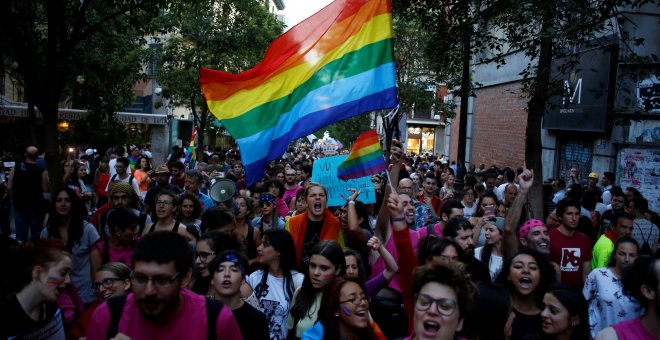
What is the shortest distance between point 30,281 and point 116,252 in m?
2.20

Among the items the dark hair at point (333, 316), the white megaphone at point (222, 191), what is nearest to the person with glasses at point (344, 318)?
the dark hair at point (333, 316)

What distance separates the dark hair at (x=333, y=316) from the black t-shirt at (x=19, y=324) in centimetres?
154

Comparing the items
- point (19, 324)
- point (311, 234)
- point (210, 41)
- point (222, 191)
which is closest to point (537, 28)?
point (222, 191)

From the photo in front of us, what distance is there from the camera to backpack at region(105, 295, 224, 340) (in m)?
2.87

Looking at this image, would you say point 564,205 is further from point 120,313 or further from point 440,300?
point 120,313

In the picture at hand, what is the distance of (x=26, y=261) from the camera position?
3475 millimetres

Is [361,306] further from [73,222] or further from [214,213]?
[73,222]

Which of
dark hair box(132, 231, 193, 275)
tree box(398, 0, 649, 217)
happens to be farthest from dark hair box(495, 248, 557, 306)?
tree box(398, 0, 649, 217)

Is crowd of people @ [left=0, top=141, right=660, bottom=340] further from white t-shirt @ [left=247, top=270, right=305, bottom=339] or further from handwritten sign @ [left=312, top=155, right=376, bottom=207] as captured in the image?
handwritten sign @ [left=312, top=155, right=376, bottom=207]

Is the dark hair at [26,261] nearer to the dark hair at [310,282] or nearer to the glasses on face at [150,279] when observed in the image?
the glasses on face at [150,279]

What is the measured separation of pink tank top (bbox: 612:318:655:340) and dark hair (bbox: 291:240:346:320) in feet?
5.98

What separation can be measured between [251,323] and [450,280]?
1448 millimetres

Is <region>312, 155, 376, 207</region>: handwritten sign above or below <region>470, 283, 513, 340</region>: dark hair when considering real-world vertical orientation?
above

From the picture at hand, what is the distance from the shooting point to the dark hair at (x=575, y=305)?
387 centimetres
